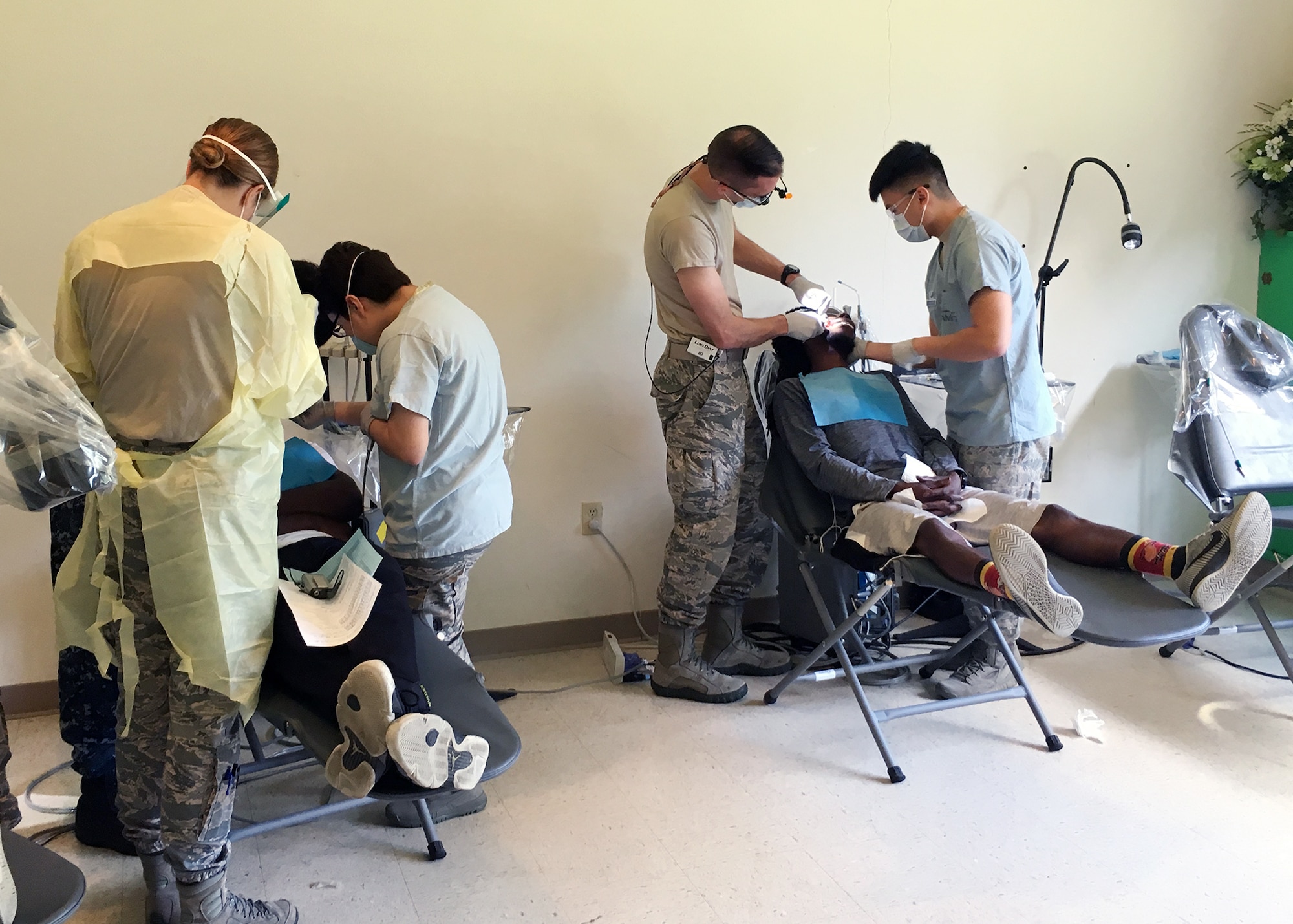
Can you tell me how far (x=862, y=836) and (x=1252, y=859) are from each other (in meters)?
0.80

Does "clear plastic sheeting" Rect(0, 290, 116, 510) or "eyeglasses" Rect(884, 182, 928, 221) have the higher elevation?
"eyeglasses" Rect(884, 182, 928, 221)

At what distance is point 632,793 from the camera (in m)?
2.16

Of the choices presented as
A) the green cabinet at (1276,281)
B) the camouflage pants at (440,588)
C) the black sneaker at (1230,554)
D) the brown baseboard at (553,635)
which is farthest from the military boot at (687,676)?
the green cabinet at (1276,281)

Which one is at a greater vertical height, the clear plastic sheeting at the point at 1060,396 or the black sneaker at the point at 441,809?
the clear plastic sheeting at the point at 1060,396

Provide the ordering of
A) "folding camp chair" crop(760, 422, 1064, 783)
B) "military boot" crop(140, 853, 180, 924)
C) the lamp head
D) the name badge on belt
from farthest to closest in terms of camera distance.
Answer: the lamp head
the name badge on belt
"folding camp chair" crop(760, 422, 1064, 783)
"military boot" crop(140, 853, 180, 924)

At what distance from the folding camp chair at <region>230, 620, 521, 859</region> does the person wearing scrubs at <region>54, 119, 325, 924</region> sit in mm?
103

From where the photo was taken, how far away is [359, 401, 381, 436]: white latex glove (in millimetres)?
1992

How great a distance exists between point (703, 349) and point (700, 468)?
0.34 metres

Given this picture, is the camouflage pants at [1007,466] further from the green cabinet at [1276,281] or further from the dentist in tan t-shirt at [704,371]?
the green cabinet at [1276,281]

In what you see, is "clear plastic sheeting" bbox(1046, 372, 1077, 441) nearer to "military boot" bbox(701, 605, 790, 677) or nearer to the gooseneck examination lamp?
the gooseneck examination lamp

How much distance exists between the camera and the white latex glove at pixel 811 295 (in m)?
2.73

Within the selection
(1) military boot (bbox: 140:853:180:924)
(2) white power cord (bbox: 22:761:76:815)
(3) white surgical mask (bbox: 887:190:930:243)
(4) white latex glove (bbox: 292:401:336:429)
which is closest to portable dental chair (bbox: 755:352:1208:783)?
(3) white surgical mask (bbox: 887:190:930:243)

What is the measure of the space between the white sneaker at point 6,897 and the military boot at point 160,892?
0.78m

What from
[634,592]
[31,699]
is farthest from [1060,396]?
[31,699]
